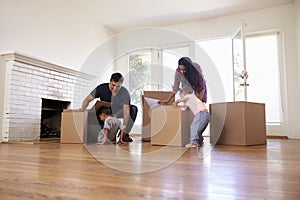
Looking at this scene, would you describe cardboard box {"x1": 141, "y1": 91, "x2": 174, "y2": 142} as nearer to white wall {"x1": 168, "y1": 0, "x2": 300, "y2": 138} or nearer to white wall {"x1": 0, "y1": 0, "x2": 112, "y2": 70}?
white wall {"x1": 0, "y1": 0, "x2": 112, "y2": 70}

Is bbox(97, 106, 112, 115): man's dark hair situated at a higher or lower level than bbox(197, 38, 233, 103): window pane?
lower

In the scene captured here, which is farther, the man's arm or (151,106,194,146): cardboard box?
the man's arm

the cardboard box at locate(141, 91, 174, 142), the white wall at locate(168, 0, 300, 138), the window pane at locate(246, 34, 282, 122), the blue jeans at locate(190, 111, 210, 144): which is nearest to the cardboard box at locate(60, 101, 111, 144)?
the cardboard box at locate(141, 91, 174, 142)

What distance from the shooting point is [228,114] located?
2.58m

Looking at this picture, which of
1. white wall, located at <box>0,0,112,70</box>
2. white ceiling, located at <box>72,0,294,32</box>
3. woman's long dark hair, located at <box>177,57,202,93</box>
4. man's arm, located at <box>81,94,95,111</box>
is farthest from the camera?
white ceiling, located at <box>72,0,294,32</box>

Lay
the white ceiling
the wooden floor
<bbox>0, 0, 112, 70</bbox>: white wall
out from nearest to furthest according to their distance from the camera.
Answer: the wooden floor → <bbox>0, 0, 112, 70</bbox>: white wall → the white ceiling

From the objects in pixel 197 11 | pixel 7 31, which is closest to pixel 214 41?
pixel 197 11

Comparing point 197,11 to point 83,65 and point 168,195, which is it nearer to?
point 83,65

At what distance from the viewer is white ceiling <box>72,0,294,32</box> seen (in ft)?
13.5

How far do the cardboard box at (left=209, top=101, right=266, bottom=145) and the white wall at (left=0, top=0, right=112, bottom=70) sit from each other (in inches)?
95.5

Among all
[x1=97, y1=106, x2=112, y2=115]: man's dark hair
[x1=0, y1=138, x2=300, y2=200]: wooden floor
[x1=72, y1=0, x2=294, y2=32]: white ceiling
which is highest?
[x1=72, y1=0, x2=294, y2=32]: white ceiling

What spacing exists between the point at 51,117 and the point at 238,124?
2760mm

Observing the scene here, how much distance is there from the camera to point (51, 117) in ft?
13.1

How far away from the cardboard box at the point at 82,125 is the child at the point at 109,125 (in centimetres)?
7
